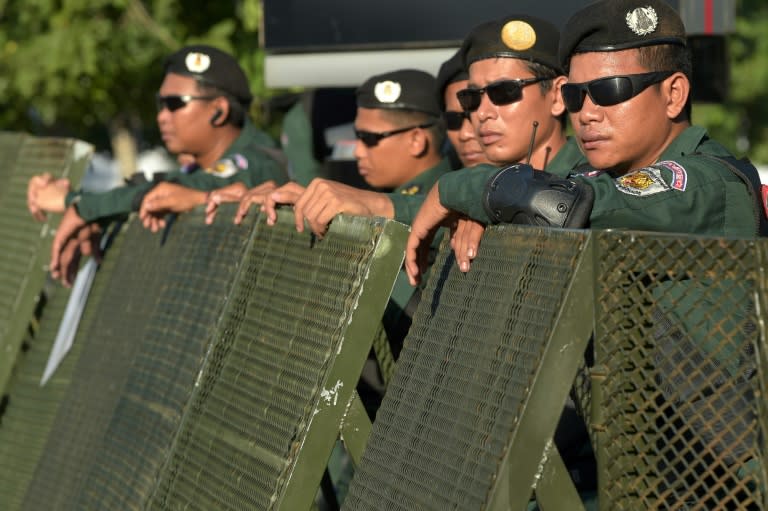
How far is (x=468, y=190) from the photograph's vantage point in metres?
3.80

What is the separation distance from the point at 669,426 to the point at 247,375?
6.42ft

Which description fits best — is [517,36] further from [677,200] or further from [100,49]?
[100,49]

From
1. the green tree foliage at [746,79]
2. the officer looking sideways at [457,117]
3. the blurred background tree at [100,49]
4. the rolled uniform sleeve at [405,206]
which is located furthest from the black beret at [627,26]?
the green tree foliage at [746,79]

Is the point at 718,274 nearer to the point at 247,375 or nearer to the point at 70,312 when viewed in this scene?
the point at 247,375

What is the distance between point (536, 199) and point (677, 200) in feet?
1.00

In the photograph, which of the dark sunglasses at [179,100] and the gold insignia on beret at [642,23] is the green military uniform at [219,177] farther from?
the gold insignia on beret at [642,23]

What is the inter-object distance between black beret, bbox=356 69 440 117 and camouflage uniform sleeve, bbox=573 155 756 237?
3098mm

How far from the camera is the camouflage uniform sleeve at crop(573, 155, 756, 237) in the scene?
3.55 m

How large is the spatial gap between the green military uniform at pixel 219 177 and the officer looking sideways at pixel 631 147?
2598mm

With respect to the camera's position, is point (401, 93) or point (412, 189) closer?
point (412, 189)

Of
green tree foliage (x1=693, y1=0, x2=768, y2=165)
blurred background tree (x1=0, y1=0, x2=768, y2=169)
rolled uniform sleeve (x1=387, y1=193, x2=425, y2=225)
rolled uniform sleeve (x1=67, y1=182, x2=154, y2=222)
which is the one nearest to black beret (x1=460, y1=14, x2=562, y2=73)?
rolled uniform sleeve (x1=387, y1=193, x2=425, y2=225)

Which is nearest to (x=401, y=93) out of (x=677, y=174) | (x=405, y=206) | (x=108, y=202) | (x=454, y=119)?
(x=454, y=119)

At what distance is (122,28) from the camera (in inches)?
560

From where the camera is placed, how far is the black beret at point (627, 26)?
4.01m
